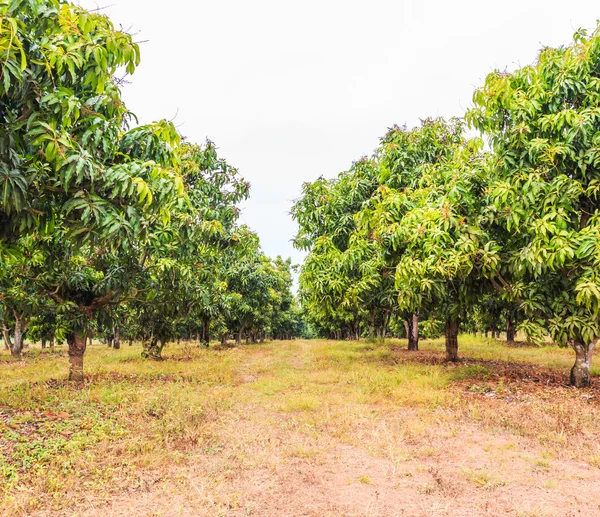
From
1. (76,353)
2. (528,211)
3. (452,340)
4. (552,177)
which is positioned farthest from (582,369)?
(76,353)

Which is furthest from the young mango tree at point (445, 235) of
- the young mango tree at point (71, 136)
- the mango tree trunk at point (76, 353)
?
the mango tree trunk at point (76, 353)

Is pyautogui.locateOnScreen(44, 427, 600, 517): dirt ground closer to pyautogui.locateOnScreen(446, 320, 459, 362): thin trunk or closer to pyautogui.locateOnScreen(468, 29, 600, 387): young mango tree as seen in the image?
pyautogui.locateOnScreen(468, 29, 600, 387): young mango tree

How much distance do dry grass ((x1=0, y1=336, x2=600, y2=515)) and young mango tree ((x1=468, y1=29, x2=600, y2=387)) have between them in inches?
87.4

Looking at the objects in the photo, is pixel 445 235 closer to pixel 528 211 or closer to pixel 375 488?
pixel 528 211

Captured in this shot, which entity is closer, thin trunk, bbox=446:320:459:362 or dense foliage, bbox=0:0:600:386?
dense foliage, bbox=0:0:600:386

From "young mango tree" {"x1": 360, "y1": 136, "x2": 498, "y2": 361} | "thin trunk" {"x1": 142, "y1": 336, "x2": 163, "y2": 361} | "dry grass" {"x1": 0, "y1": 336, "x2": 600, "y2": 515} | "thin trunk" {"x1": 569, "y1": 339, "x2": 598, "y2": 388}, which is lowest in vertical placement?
"thin trunk" {"x1": 142, "y1": 336, "x2": 163, "y2": 361}

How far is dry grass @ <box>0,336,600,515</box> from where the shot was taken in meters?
5.04

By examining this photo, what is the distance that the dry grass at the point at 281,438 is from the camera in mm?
5043

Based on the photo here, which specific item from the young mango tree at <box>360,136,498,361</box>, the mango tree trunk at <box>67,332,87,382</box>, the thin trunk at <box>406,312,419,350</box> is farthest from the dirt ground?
the thin trunk at <box>406,312,419,350</box>

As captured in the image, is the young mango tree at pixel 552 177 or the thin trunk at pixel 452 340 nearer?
the young mango tree at pixel 552 177

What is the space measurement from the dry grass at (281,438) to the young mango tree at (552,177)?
2219mm

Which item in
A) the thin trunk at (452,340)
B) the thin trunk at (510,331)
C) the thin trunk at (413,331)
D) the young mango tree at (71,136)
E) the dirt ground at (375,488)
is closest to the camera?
the dirt ground at (375,488)

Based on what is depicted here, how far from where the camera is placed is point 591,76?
9.30 metres

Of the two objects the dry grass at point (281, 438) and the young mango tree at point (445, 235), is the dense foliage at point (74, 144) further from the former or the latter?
the young mango tree at point (445, 235)
